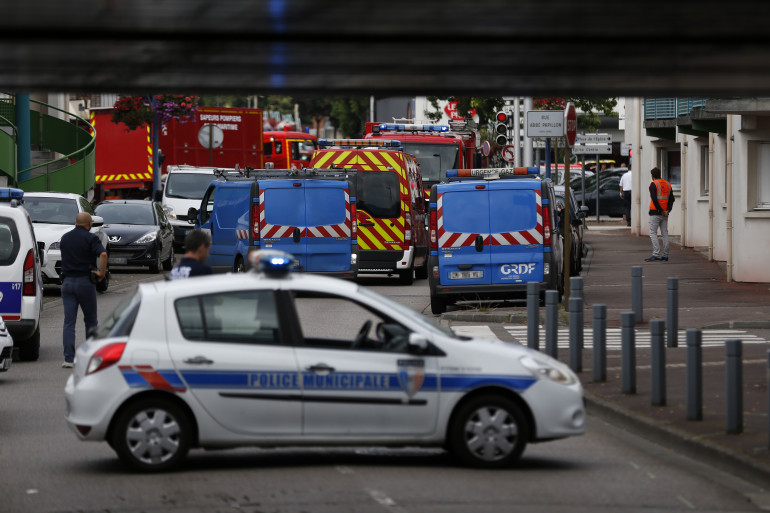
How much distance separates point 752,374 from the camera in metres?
14.4

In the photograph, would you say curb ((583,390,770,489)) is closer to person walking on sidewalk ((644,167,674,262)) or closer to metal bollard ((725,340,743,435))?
metal bollard ((725,340,743,435))

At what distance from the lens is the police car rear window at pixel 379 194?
26.7m

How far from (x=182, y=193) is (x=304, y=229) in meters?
14.1

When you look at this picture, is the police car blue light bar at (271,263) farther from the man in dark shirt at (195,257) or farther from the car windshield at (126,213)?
the car windshield at (126,213)

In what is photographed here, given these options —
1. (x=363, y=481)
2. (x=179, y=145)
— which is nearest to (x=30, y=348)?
(x=363, y=481)

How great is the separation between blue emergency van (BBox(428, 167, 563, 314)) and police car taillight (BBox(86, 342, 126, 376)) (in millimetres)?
11781

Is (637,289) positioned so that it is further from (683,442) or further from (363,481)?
(363,481)

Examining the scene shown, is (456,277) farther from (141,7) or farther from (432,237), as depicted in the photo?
(141,7)

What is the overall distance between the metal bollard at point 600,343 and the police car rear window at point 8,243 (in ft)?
21.6

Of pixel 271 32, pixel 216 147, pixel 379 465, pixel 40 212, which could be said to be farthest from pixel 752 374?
pixel 216 147

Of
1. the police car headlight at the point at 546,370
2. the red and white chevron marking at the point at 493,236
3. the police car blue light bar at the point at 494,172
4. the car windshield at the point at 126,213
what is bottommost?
the police car headlight at the point at 546,370

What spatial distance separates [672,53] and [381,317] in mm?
3064

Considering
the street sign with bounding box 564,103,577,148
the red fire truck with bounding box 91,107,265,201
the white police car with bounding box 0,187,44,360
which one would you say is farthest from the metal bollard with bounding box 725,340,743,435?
the red fire truck with bounding box 91,107,265,201

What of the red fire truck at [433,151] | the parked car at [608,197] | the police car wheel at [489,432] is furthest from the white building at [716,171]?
the police car wheel at [489,432]
